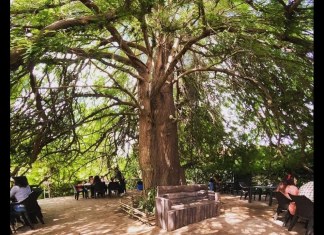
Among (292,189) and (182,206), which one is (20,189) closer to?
(182,206)

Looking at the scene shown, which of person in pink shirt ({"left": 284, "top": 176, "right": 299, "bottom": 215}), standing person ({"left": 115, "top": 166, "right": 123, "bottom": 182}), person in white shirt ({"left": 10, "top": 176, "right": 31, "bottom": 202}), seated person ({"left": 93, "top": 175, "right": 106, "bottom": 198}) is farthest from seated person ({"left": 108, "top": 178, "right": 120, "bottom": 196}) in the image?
person in white shirt ({"left": 10, "top": 176, "right": 31, "bottom": 202})

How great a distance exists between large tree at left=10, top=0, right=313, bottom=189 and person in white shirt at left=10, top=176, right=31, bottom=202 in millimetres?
303

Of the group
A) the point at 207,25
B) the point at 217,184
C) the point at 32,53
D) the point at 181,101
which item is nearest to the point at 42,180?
the point at 32,53

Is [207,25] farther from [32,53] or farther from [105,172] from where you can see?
[105,172]

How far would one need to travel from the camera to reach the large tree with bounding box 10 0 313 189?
456 cm

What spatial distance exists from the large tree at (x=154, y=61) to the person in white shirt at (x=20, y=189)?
0.30m

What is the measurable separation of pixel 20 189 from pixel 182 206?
394 centimetres

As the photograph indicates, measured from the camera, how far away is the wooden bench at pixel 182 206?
6.48 meters

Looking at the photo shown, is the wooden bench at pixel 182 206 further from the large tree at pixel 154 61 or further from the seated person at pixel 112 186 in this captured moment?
the seated person at pixel 112 186

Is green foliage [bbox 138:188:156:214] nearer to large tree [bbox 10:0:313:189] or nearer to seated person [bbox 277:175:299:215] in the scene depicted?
large tree [bbox 10:0:313:189]

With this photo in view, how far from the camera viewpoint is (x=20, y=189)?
148 inches

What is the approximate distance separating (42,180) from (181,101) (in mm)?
5815

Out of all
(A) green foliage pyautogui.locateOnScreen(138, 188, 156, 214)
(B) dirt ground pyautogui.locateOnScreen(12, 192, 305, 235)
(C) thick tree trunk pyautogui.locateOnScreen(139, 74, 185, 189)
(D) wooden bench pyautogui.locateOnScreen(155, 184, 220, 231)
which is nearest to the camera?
(B) dirt ground pyautogui.locateOnScreen(12, 192, 305, 235)
